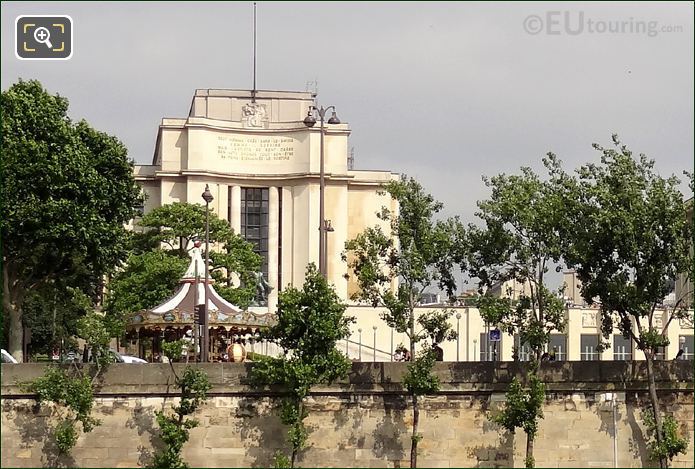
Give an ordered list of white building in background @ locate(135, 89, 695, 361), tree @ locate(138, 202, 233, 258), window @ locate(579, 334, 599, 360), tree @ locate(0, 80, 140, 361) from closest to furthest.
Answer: tree @ locate(0, 80, 140, 361) → tree @ locate(138, 202, 233, 258) → window @ locate(579, 334, 599, 360) → white building in background @ locate(135, 89, 695, 361)

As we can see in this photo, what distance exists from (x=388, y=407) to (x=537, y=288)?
624cm

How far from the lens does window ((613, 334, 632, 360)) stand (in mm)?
86400

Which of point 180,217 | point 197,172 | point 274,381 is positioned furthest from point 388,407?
point 197,172

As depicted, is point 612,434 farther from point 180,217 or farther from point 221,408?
point 180,217

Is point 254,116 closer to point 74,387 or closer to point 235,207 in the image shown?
point 235,207

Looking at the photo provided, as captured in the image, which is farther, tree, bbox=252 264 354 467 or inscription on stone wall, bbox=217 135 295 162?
inscription on stone wall, bbox=217 135 295 162

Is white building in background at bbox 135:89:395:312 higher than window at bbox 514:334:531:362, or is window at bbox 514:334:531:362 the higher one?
white building in background at bbox 135:89:395:312

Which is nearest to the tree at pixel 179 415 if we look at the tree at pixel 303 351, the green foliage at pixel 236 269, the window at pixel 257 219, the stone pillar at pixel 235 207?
the tree at pixel 303 351

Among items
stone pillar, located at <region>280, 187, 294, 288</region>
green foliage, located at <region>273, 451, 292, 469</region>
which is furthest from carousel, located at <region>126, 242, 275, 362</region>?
stone pillar, located at <region>280, 187, 294, 288</region>

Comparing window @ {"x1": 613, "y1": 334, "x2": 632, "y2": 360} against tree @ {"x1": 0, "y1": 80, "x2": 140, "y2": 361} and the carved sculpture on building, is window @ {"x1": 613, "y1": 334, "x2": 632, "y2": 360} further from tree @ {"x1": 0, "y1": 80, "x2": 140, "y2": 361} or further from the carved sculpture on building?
tree @ {"x1": 0, "y1": 80, "x2": 140, "y2": 361}

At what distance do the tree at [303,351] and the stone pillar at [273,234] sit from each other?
166ft

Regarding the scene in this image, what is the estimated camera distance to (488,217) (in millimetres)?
49000

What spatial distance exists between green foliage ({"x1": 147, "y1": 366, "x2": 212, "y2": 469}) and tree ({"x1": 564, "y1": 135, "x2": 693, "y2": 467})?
41.3ft

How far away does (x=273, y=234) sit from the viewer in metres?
97.9
